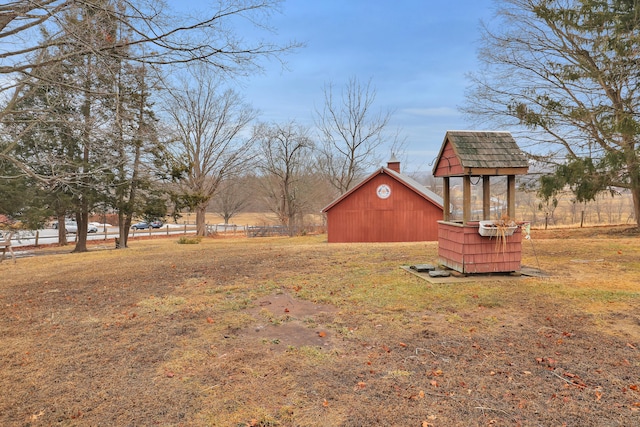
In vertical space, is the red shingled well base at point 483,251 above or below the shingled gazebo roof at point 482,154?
below

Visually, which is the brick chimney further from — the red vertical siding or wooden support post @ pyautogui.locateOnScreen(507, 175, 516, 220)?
wooden support post @ pyautogui.locateOnScreen(507, 175, 516, 220)

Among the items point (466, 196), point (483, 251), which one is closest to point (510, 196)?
point (466, 196)

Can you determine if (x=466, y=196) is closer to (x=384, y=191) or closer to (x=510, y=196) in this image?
(x=510, y=196)

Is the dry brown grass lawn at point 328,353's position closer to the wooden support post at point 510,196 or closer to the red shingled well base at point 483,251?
the red shingled well base at point 483,251

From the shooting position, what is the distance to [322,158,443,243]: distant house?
20.4 m

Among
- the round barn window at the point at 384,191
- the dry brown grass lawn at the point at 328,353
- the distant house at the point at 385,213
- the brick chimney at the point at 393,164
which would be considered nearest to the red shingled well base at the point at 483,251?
the dry brown grass lawn at the point at 328,353

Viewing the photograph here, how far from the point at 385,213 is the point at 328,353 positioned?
17.2 meters

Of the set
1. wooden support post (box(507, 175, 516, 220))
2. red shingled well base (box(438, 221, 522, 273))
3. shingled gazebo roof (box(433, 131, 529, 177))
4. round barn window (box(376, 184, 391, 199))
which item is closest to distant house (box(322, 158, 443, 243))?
round barn window (box(376, 184, 391, 199))

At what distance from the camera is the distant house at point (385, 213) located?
66.8ft

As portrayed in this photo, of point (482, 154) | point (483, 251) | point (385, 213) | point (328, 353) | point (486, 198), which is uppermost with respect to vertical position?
point (482, 154)

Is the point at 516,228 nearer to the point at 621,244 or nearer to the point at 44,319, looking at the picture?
the point at 621,244

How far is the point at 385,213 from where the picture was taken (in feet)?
67.5

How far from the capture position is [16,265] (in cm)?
1157

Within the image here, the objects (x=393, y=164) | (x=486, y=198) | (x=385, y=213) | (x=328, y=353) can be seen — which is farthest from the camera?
(x=393, y=164)
